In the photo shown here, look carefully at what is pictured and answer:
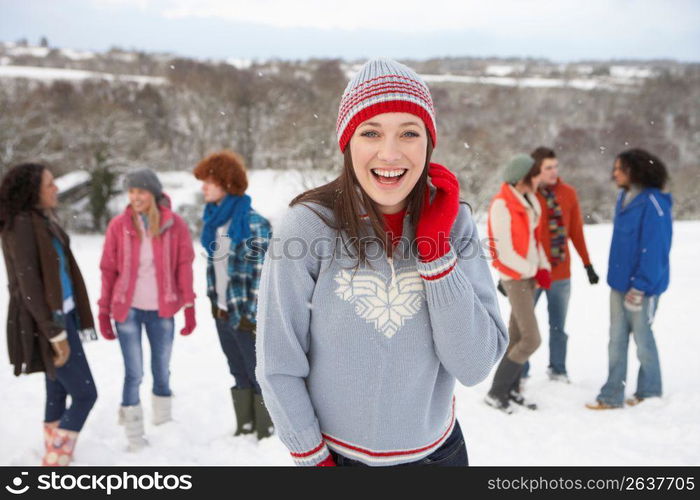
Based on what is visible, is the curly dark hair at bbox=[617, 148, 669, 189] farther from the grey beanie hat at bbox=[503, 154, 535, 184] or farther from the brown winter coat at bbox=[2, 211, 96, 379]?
the brown winter coat at bbox=[2, 211, 96, 379]

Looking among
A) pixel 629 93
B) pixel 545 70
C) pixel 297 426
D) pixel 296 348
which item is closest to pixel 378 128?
pixel 296 348

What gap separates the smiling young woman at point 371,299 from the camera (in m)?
1.46

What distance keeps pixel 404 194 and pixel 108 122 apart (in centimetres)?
3234

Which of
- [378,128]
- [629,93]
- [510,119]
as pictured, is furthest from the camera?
[629,93]

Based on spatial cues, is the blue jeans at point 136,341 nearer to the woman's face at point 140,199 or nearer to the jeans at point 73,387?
the jeans at point 73,387

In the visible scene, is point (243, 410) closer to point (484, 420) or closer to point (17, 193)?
point (484, 420)

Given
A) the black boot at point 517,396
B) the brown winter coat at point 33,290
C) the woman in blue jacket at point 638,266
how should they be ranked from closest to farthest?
the brown winter coat at point 33,290 → the woman in blue jacket at point 638,266 → the black boot at point 517,396

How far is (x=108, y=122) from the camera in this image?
95.8ft

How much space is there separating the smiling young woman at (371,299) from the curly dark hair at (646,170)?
9.36 ft

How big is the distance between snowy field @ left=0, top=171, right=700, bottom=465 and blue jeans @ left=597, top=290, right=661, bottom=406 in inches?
4.9

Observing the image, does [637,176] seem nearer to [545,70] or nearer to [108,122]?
[108,122]

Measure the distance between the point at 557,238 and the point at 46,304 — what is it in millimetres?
3831

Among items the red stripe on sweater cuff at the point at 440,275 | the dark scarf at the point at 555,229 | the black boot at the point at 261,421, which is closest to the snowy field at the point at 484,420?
the black boot at the point at 261,421

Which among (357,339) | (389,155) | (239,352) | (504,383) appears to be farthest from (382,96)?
(504,383)
